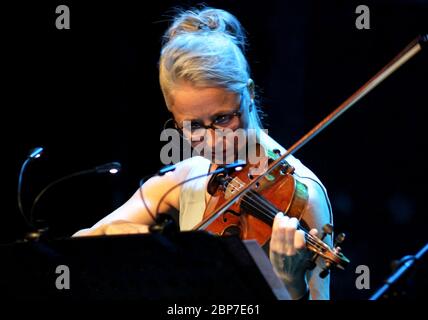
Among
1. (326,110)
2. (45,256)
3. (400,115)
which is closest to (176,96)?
(45,256)

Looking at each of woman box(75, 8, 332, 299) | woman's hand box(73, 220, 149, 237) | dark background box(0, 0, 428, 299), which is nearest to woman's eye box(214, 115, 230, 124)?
woman box(75, 8, 332, 299)

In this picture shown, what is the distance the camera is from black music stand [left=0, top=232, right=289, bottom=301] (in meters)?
1.49

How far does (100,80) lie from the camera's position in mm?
3488

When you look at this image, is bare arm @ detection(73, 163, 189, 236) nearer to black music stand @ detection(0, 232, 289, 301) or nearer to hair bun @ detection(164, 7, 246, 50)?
hair bun @ detection(164, 7, 246, 50)

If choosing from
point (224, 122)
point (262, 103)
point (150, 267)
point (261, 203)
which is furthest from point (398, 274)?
point (262, 103)

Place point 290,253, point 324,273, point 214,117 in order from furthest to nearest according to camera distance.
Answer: point 214,117
point 290,253
point 324,273

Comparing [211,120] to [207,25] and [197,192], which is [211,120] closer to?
[197,192]

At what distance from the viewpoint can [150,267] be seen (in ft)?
5.09

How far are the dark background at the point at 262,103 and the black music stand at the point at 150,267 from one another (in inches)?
65.8

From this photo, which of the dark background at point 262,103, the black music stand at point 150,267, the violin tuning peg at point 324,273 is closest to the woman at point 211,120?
the violin tuning peg at point 324,273

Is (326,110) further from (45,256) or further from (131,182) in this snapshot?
(45,256)

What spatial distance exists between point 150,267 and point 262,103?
217 centimetres

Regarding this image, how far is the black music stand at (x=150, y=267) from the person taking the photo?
1.49 metres
